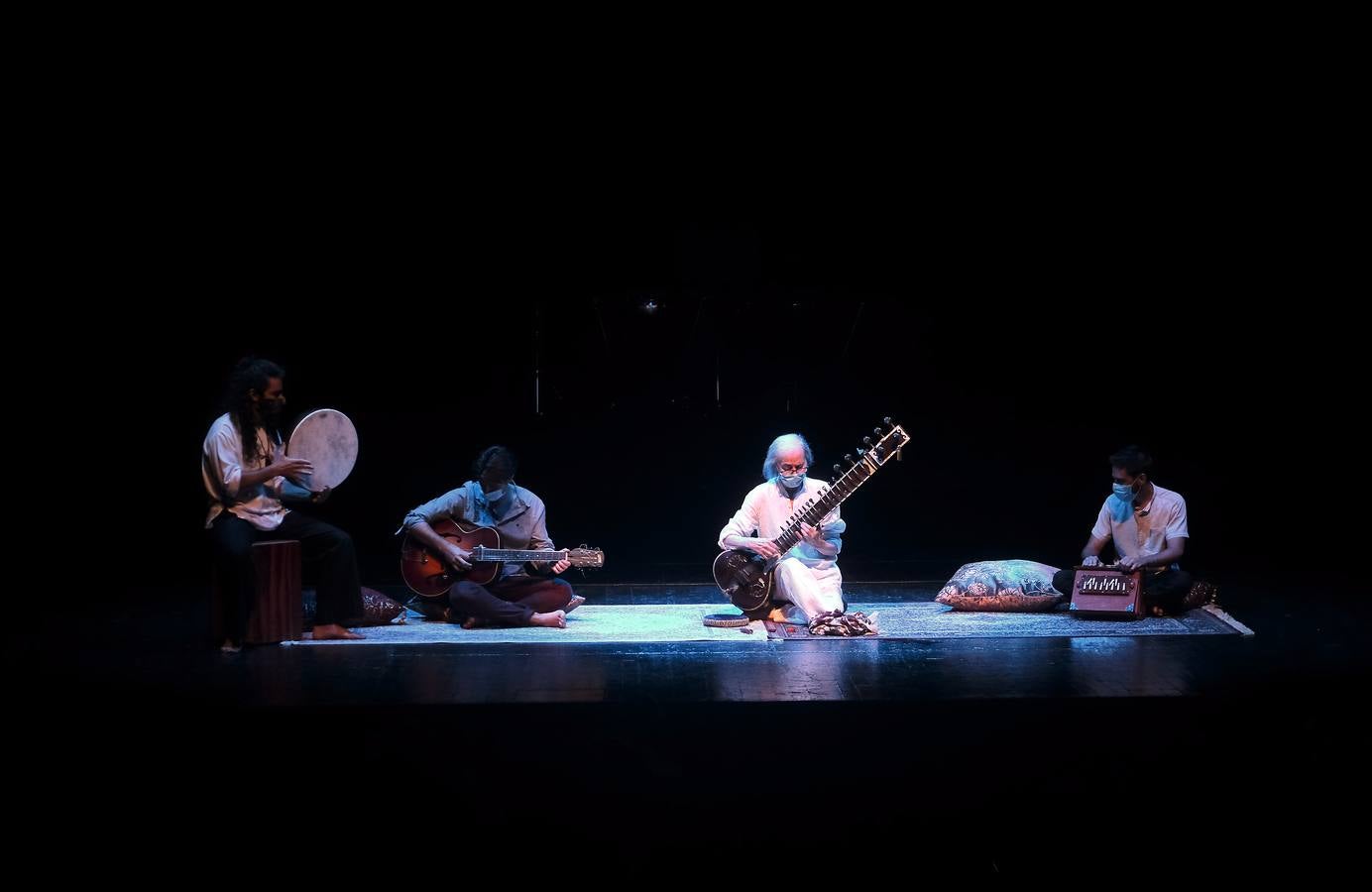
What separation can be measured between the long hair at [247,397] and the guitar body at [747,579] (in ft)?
8.09

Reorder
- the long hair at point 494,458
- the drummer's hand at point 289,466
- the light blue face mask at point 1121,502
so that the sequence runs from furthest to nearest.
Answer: the light blue face mask at point 1121,502
the long hair at point 494,458
the drummer's hand at point 289,466

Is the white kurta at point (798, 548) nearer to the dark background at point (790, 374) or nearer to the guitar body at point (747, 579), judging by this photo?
the guitar body at point (747, 579)

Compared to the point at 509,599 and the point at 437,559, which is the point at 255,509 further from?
the point at 509,599

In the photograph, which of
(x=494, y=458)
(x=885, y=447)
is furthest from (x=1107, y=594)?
(x=494, y=458)

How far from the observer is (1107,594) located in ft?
22.6

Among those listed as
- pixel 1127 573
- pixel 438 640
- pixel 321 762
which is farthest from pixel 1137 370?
pixel 321 762

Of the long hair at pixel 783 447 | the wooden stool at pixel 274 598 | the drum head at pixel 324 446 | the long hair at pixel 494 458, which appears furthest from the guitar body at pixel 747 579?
the wooden stool at pixel 274 598

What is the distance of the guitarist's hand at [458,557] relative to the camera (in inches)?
271

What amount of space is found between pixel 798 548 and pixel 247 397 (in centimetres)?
296

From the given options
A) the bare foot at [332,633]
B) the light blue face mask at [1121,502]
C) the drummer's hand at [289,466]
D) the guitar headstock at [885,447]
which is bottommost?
the bare foot at [332,633]

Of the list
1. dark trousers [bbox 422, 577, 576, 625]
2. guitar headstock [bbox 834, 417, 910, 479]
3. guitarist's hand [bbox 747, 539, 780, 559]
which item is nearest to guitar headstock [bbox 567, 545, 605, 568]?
dark trousers [bbox 422, 577, 576, 625]

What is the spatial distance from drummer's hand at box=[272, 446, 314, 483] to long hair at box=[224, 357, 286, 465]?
0.11m

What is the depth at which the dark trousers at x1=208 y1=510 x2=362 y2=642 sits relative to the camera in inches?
240

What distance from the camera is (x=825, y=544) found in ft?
22.4
